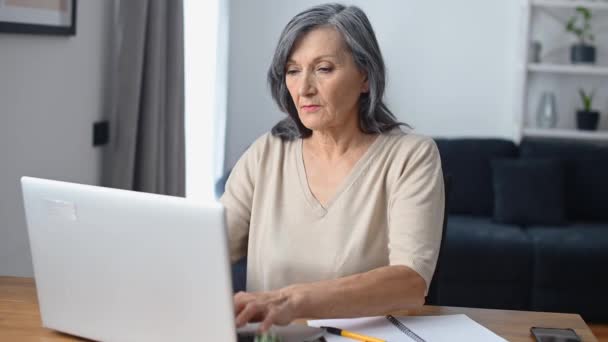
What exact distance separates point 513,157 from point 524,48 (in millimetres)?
577

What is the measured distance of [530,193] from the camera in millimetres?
4578

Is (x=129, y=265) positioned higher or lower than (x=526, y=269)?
higher

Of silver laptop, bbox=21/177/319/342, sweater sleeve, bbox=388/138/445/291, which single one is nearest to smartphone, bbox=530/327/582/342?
sweater sleeve, bbox=388/138/445/291

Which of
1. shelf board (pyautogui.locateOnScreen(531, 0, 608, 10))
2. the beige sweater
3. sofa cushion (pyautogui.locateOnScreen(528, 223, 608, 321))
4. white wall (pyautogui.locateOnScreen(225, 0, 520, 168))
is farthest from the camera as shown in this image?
white wall (pyautogui.locateOnScreen(225, 0, 520, 168))

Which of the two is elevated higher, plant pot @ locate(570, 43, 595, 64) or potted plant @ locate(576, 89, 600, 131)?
plant pot @ locate(570, 43, 595, 64)

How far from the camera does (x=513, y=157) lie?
4.94 meters

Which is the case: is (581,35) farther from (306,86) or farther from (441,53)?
(306,86)

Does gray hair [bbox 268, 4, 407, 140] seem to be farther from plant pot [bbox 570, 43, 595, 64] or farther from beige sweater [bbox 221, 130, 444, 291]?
plant pot [bbox 570, 43, 595, 64]

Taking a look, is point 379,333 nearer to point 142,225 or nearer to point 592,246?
point 142,225

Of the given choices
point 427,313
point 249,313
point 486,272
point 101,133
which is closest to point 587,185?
point 486,272

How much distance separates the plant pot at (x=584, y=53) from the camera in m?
5.01

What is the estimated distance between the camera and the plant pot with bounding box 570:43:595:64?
5008 millimetres

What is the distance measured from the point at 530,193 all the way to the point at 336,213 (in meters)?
2.74

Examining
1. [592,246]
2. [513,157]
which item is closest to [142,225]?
[592,246]
